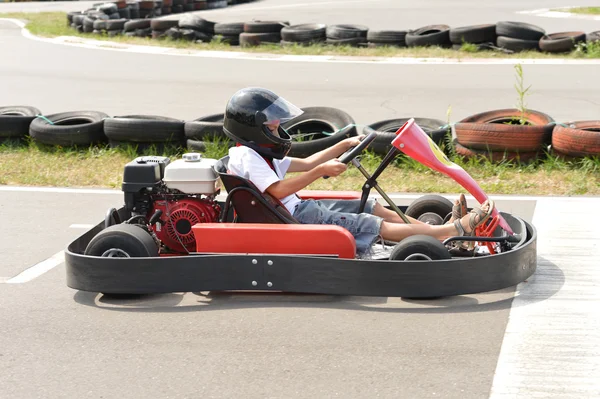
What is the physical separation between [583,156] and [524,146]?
46 cm

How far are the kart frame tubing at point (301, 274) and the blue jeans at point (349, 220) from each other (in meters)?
0.41

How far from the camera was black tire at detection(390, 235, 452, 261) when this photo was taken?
15.9 feet

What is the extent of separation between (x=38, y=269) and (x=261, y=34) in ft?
34.6

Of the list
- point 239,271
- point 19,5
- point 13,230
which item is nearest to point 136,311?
point 239,271

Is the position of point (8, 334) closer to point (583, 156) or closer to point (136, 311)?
point (136, 311)

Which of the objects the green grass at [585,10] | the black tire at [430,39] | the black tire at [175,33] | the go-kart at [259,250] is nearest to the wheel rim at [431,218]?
the go-kart at [259,250]

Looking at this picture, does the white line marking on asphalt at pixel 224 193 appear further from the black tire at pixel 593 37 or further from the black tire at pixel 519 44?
the black tire at pixel 593 37

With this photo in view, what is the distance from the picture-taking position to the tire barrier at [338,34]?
13.9 meters

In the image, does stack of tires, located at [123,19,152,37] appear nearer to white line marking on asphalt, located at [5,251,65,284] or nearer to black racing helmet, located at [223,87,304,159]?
white line marking on asphalt, located at [5,251,65,284]

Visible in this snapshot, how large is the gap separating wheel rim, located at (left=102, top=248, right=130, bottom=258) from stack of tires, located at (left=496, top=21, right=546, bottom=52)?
32.8 feet

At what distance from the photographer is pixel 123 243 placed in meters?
5.08

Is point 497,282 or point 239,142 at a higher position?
point 239,142

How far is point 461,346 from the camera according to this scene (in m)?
4.39

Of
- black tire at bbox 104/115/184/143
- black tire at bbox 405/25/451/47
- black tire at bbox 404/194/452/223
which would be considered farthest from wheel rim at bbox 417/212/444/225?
black tire at bbox 405/25/451/47
